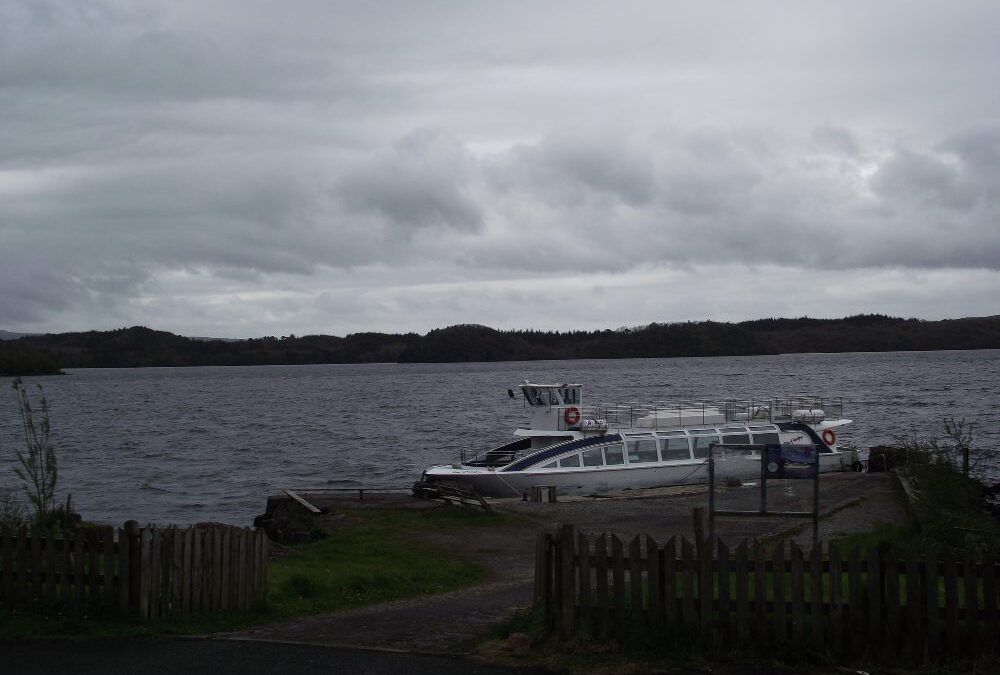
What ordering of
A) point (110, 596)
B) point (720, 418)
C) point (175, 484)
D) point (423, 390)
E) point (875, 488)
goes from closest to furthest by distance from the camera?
point (110, 596)
point (875, 488)
point (720, 418)
point (175, 484)
point (423, 390)

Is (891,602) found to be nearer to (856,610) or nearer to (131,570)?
(856,610)

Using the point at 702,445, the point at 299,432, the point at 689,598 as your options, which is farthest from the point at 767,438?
the point at 299,432

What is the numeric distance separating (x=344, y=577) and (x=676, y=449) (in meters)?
23.0

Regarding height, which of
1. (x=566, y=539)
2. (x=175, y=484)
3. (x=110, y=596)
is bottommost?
(x=175, y=484)

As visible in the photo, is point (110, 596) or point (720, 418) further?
point (720, 418)

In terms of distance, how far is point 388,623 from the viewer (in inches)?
486

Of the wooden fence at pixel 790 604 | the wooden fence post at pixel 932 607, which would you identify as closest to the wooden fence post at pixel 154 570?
the wooden fence at pixel 790 604

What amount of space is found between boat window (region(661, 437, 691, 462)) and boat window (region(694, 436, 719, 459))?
0.94 feet

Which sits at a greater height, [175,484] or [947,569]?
[947,569]

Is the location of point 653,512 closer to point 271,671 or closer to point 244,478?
point 271,671

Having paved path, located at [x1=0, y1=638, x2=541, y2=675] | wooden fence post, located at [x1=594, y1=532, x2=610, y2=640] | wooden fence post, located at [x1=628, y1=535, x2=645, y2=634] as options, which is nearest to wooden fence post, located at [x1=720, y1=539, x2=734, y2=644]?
wooden fence post, located at [x1=628, y1=535, x2=645, y2=634]

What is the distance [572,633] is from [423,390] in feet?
433

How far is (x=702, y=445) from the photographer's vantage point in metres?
37.3

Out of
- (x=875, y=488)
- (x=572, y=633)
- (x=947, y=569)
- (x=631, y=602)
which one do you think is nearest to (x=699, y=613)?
(x=631, y=602)
